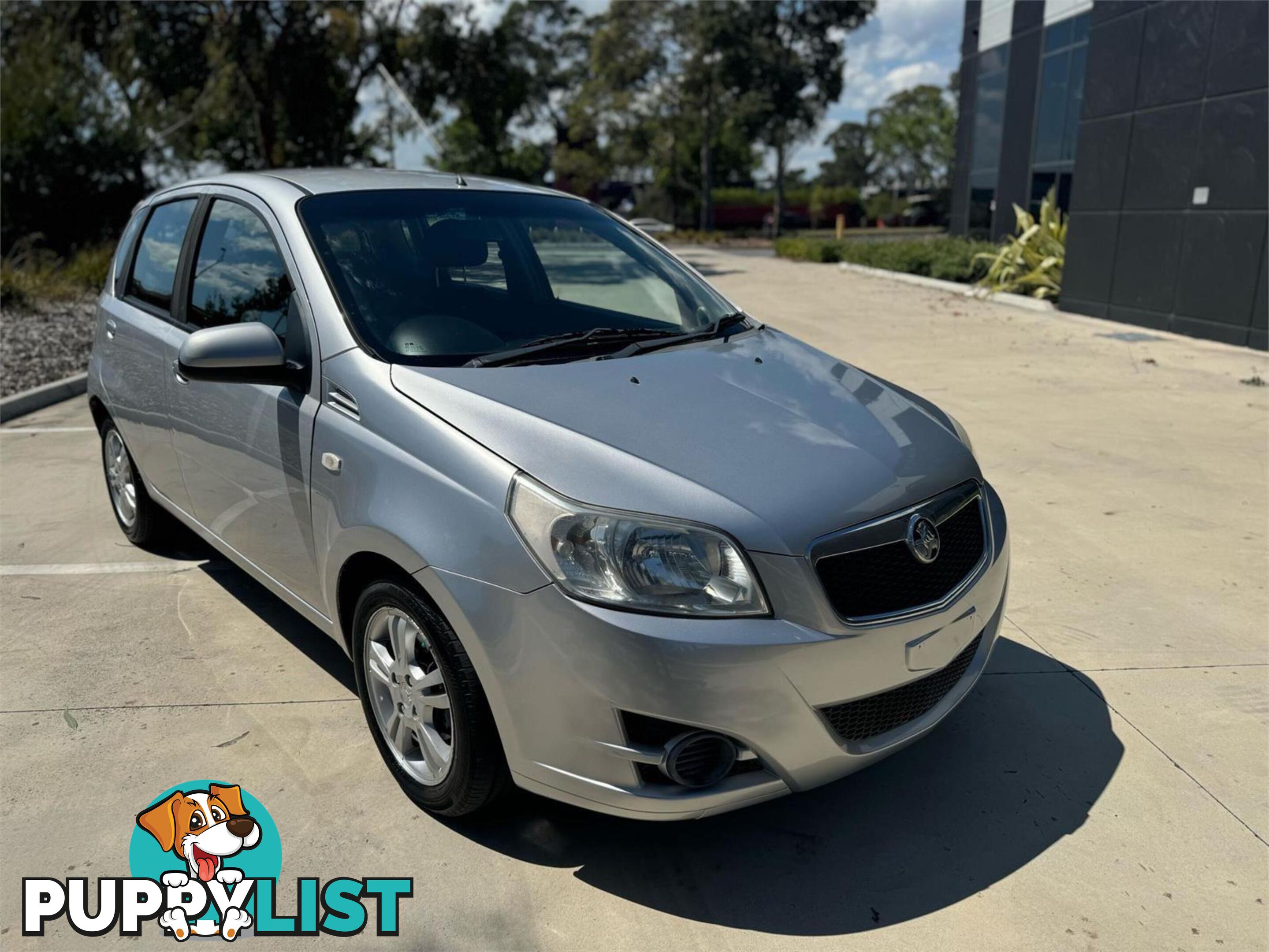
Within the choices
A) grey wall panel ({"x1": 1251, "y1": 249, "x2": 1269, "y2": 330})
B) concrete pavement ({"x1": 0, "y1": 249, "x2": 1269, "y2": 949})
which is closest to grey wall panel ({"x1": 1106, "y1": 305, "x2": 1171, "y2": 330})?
grey wall panel ({"x1": 1251, "y1": 249, "x2": 1269, "y2": 330})

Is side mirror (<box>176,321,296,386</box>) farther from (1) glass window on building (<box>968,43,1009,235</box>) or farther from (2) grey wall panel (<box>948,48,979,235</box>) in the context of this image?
(2) grey wall panel (<box>948,48,979,235</box>)

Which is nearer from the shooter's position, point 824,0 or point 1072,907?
point 1072,907

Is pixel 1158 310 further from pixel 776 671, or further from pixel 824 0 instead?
pixel 824 0

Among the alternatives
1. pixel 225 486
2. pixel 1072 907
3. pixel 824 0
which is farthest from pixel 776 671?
pixel 824 0

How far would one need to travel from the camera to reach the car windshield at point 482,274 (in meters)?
3.14

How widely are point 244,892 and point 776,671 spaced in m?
1.52

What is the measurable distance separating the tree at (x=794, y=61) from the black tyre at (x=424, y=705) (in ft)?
140

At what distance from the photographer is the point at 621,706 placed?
7.63ft

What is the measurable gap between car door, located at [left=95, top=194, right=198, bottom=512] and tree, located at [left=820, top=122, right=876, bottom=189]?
96.2 meters

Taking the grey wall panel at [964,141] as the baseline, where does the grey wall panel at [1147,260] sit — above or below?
below

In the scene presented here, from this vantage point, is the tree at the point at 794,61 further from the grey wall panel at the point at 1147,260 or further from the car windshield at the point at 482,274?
the car windshield at the point at 482,274

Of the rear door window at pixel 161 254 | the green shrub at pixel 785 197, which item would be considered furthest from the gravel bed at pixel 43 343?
the green shrub at pixel 785 197

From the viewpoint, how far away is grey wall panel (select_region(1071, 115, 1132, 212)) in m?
12.9

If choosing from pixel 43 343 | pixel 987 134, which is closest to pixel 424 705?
pixel 43 343
